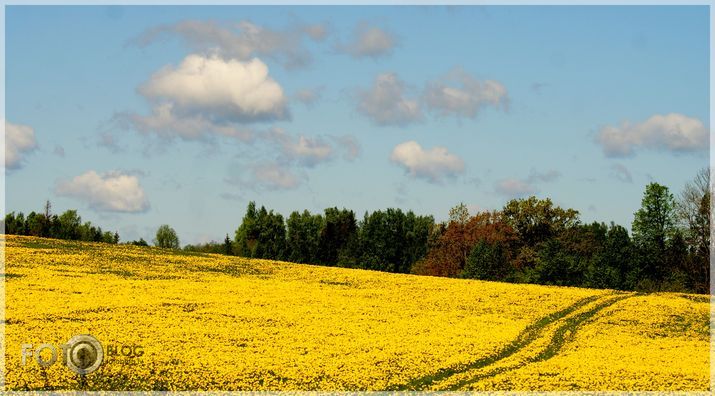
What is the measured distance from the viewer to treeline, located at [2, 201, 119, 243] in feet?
431

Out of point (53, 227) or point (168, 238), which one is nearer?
point (53, 227)

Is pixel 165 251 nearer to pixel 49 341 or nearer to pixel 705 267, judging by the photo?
pixel 49 341

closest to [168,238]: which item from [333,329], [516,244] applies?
[516,244]

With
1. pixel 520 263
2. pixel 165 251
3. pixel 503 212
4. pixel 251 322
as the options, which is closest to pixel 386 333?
pixel 251 322

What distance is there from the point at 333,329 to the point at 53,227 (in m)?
102

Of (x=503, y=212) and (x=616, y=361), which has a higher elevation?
(x=503, y=212)

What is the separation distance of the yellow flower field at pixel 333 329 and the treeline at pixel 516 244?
20.2m

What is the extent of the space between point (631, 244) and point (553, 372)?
68748 millimetres

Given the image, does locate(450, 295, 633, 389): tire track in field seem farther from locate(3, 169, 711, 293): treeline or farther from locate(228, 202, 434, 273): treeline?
locate(228, 202, 434, 273): treeline

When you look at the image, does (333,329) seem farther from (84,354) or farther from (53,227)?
(53,227)

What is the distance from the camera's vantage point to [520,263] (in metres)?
119

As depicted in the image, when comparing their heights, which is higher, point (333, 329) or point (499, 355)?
point (333, 329)

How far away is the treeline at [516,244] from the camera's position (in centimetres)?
9194

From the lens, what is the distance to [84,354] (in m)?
36.4
